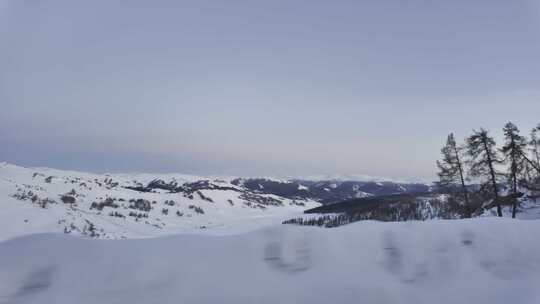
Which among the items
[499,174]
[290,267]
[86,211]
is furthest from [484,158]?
[86,211]

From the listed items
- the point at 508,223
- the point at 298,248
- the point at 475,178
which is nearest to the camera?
the point at 298,248

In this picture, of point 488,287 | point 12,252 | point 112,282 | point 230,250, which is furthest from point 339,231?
point 12,252

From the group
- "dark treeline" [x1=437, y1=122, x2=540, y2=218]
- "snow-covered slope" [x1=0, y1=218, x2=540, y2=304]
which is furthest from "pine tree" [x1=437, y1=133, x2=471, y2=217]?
"snow-covered slope" [x1=0, y1=218, x2=540, y2=304]

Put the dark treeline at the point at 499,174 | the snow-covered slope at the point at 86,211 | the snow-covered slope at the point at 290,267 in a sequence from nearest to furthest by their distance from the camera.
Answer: the snow-covered slope at the point at 290,267
the dark treeline at the point at 499,174
the snow-covered slope at the point at 86,211

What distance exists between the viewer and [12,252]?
3553 millimetres

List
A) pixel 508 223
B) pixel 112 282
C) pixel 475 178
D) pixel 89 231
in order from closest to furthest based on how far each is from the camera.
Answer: pixel 112 282
pixel 508 223
pixel 475 178
pixel 89 231

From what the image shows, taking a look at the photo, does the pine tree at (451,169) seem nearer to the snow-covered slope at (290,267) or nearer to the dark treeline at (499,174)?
the dark treeline at (499,174)

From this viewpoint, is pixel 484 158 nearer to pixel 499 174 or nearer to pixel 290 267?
pixel 499 174

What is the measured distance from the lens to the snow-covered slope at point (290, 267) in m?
3.30

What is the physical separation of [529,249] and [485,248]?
474 millimetres

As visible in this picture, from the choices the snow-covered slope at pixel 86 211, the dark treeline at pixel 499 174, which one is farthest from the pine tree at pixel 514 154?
the snow-covered slope at pixel 86 211

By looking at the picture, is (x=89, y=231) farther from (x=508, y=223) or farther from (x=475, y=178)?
(x=508, y=223)

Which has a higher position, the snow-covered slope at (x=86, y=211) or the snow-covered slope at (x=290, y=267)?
the snow-covered slope at (x=290, y=267)

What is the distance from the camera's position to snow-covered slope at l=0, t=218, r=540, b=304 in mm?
3303
